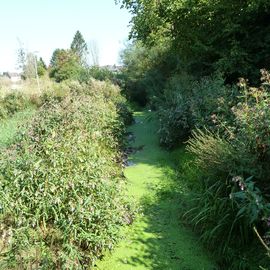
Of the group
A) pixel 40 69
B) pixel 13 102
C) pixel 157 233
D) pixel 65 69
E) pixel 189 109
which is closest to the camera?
pixel 157 233

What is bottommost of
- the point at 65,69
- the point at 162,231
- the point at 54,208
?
the point at 162,231

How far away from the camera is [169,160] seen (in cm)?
888

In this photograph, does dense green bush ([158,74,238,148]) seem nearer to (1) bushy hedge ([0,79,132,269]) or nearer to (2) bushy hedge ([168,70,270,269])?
(2) bushy hedge ([168,70,270,269])

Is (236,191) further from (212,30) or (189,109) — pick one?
(212,30)

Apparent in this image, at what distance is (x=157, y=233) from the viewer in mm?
5160

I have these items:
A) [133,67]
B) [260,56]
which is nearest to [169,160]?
[260,56]

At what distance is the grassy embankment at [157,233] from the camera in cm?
443

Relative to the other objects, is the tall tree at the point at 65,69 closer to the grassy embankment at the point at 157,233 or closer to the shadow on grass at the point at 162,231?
the shadow on grass at the point at 162,231

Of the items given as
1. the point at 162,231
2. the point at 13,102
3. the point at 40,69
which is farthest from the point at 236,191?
the point at 40,69

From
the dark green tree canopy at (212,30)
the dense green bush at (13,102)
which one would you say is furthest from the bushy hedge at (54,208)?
the dense green bush at (13,102)

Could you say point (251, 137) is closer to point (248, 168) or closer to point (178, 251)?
point (248, 168)

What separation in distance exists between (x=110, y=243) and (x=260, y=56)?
7.73 m

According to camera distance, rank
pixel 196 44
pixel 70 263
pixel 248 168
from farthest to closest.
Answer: pixel 196 44, pixel 248 168, pixel 70 263

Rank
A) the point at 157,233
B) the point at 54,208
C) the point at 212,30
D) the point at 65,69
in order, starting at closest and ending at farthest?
1. the point at 54,208
2. the point at 157,233
3. the point at 212,30
4. the point at 65,69
